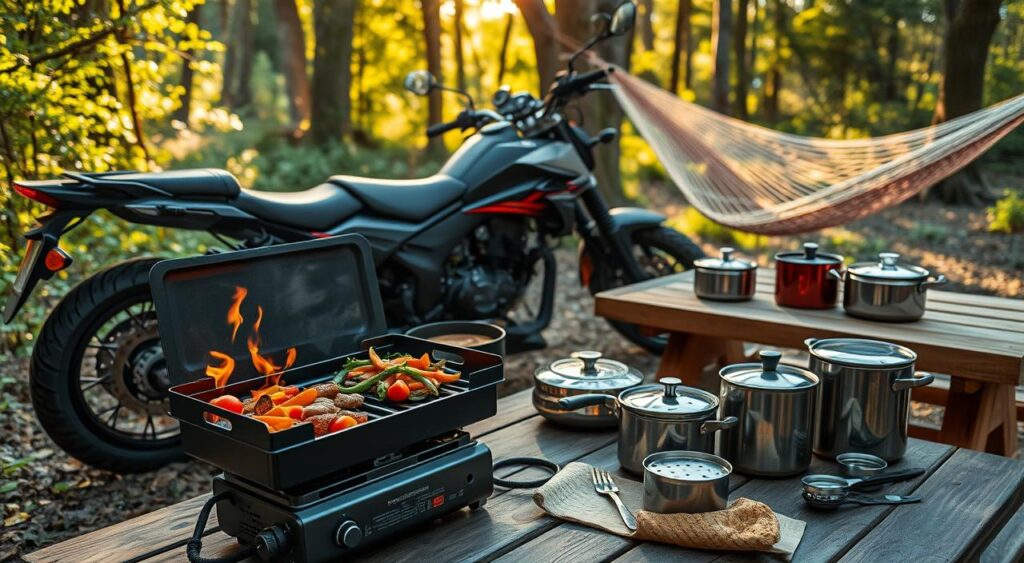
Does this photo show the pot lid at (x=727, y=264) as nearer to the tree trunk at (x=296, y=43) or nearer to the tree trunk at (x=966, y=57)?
the tree trunk at (x=966, y=57)

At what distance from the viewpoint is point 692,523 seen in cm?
134

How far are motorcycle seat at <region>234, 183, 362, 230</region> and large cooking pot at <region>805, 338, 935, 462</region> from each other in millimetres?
1637

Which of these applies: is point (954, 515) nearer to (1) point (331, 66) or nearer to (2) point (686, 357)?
(2) point (686, 357)

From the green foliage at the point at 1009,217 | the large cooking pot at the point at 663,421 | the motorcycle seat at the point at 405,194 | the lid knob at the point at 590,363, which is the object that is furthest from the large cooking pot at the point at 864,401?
the green foliage at the point at 1009,217

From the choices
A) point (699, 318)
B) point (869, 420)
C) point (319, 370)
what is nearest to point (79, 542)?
point (319, 370)

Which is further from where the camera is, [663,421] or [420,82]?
[420,82]

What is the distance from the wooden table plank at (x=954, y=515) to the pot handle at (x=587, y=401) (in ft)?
1.73

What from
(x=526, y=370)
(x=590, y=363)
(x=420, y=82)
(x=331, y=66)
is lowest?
(x=526, y=370)

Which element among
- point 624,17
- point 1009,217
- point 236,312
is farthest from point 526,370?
point 1009,217

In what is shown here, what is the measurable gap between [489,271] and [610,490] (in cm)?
182

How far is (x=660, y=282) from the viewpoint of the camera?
3.04 m

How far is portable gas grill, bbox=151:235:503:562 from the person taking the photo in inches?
49.1

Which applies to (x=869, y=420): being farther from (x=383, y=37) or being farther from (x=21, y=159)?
(x=383, y=37)

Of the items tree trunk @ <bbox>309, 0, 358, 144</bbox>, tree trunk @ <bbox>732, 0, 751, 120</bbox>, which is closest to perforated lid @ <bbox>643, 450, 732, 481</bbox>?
tree trunk @ <bbox>309, 0, 358, 144</bbox>
